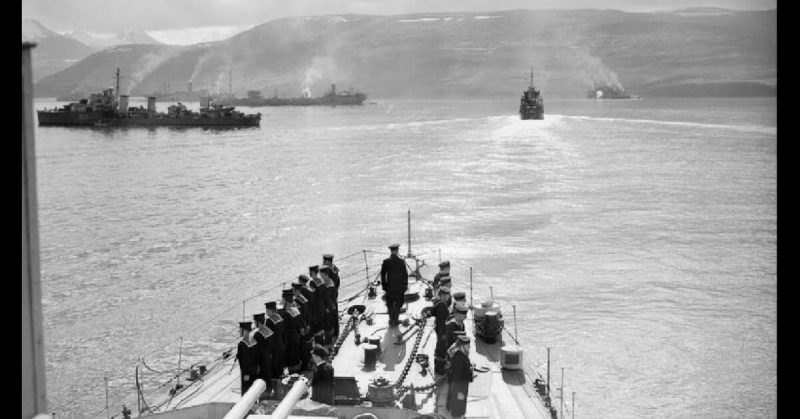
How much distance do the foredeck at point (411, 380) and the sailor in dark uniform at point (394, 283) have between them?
32cm

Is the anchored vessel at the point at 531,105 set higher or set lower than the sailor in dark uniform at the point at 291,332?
higher

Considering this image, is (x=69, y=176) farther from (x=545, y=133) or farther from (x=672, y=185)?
(x=545, y=133)

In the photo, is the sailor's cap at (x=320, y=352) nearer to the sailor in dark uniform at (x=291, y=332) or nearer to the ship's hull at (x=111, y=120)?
the sailor in dark uniform at (x=291, y=332)

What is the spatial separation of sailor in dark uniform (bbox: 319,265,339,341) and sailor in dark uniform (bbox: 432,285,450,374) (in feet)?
5.92

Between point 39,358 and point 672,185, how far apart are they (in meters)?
54.0

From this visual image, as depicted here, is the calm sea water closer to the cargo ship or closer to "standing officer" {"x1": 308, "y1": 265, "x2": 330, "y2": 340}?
"standing officer" {"x1": 308, "y1": 265, "x2": 330, "y2": 340}

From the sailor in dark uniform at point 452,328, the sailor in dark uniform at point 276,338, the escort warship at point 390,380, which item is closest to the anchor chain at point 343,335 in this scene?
the escort warship at point 390,380

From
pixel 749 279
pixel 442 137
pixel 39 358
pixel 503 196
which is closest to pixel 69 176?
pixel 503 196

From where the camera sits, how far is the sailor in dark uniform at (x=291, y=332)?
11.8 meters

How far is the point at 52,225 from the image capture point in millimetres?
41125

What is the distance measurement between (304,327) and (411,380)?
1.83 m

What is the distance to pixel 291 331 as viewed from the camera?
11781 mm

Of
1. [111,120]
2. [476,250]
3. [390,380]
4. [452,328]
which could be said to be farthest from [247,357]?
[111,120]

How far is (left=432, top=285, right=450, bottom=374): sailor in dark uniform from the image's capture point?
39.5 feet
